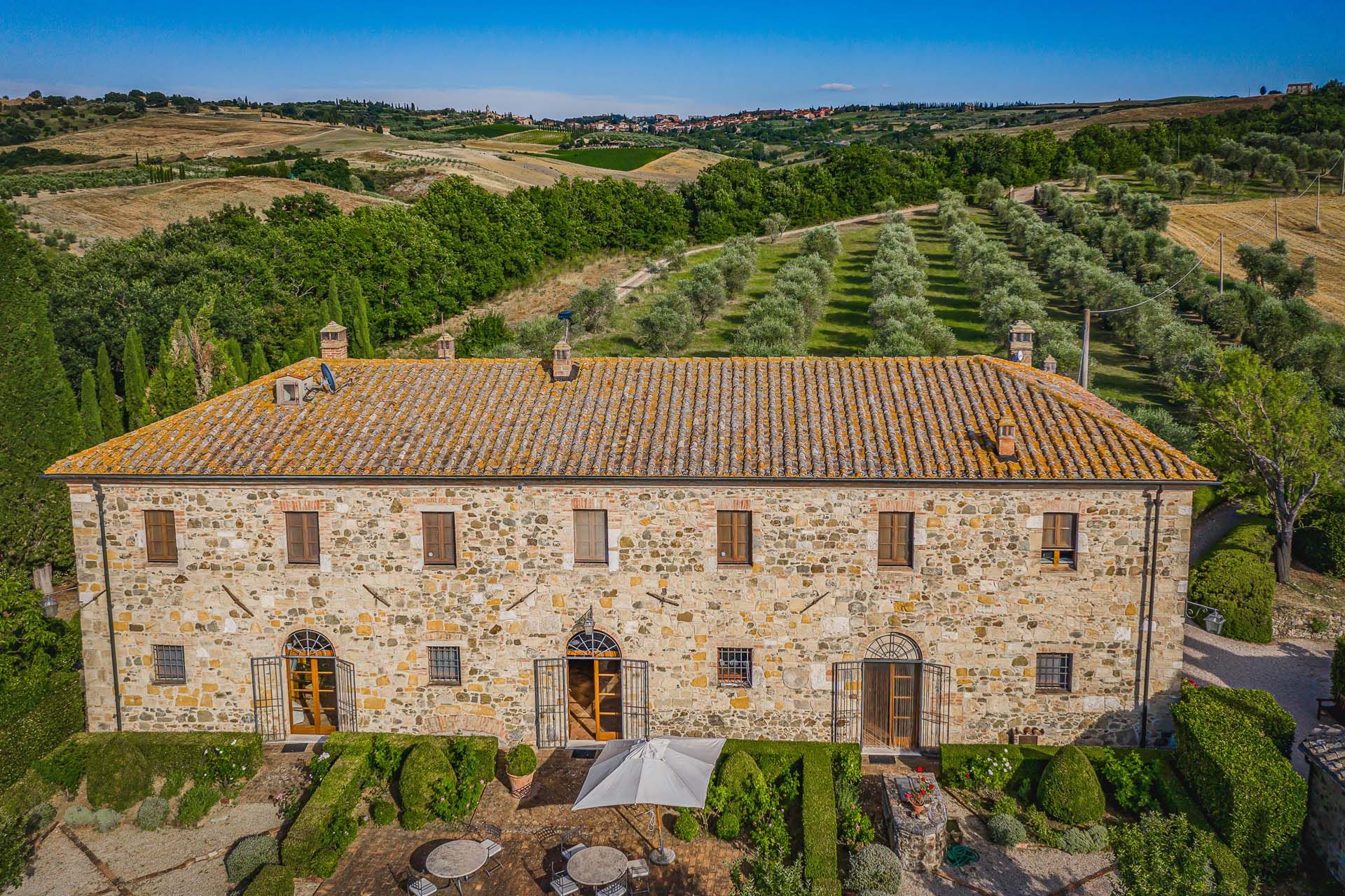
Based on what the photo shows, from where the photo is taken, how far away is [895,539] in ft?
66.8

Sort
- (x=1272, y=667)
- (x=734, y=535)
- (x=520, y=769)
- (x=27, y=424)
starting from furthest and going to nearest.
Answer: (x=27, y=424) < (x=1272, y=667) < (x=734, y=535) < (x=520, y=769)

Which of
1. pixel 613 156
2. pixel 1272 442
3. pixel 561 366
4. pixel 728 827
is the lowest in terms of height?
pixel 728 827

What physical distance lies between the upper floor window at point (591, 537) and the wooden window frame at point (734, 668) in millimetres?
3529

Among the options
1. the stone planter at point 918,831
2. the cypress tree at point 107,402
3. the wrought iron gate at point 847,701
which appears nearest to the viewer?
the stone planter at point 918,831

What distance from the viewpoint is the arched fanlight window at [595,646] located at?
20.9m

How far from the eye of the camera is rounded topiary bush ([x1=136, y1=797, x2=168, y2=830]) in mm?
19234

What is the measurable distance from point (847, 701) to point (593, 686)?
19.2 ft

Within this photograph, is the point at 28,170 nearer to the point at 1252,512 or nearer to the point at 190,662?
the point at 190,662

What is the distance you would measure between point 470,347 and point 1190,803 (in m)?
40.7

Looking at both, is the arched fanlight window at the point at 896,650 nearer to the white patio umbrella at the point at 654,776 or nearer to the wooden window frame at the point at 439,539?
the white patio umbrella at the point at 654,776

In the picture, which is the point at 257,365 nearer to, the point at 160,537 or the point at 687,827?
the point at 160,537

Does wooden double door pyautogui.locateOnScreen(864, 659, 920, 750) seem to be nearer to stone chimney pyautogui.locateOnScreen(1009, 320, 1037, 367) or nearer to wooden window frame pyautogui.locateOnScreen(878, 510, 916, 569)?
wooden window frame pyautogui.locateOnScreen(878, 510, 916, 569)

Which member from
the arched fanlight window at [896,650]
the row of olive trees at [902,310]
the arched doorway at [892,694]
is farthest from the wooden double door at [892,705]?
the row of olive trees at [902,310]

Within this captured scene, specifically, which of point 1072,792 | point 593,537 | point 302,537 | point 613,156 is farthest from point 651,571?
point 613,156
